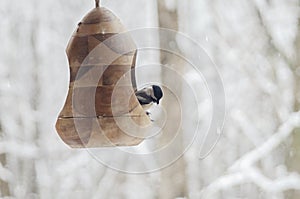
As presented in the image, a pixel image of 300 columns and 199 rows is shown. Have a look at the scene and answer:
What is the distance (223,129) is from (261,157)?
0.63ft

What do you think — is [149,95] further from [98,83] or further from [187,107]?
[187,107]

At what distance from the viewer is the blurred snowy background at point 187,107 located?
87.4 inches

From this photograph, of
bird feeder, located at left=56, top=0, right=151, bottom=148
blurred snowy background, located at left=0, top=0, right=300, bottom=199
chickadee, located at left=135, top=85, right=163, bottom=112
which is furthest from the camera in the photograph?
blurred snowy background, located at left=0, top=0, right=300, bottom=199

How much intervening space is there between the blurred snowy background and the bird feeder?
2.74 ft

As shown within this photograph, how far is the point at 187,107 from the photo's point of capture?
2.28m

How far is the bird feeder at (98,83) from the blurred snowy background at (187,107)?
32.9 inches

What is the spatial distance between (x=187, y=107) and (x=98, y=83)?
0.93m

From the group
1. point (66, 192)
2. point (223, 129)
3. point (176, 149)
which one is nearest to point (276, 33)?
point (223, 129)

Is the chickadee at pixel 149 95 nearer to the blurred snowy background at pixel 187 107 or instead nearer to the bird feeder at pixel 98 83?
the bird feeder at pixel 98 83

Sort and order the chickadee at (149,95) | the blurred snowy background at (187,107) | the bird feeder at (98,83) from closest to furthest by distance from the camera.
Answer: the bird feeder at (98,83), the chickadee at (149,95), the blurred snowy background at (187,107)

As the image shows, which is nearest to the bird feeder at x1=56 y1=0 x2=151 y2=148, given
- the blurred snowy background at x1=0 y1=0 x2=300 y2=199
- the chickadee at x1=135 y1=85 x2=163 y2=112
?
the chickadee at x1=135 y1=85 x2=163 y2=112

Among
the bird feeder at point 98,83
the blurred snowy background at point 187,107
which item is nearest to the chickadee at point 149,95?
the bird feeder at point 98,83

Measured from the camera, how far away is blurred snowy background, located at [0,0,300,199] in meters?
2.22

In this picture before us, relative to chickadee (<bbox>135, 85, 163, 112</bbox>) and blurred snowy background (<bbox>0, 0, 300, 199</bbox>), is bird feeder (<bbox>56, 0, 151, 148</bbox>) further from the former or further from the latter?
blurred snowy background (<bbox>0, 0, 300, 199</bbox>)
